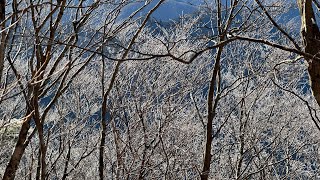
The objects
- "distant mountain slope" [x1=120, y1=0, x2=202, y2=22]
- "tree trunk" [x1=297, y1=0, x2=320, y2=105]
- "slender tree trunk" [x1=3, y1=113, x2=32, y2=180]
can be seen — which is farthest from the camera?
"distant mountain slope" [x1=120, y1=0, x2=202, y2=22]

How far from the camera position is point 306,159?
13820mm

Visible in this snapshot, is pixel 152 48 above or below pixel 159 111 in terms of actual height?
above

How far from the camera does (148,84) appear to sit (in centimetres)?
718

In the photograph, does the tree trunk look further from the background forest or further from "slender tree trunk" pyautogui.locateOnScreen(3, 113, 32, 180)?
"slender tree trunk" pyautogui.locateOnScreen(3, 113, 32, 180)

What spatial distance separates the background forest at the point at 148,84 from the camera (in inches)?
120

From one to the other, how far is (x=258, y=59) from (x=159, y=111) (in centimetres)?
332

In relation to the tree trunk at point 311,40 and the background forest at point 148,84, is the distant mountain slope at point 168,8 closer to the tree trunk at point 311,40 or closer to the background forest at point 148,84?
the background forest at point 148,84

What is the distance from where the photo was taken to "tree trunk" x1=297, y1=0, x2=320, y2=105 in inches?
73.5

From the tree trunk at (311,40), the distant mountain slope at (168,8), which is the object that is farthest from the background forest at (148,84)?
the distant mountain slope at (168,8)

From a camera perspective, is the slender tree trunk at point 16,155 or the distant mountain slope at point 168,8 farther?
the distant mountain slope at point 168,8

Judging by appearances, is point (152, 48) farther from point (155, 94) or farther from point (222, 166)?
point (222, 166)

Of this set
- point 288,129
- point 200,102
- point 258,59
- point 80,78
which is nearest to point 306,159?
point 288,129

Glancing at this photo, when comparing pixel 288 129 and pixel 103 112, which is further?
pixel 288 129

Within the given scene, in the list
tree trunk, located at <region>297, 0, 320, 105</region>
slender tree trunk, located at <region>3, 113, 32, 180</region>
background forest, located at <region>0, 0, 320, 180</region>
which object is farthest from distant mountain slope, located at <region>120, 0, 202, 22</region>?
tree trunk, located at <region>297, 0, 320, 105</region>
